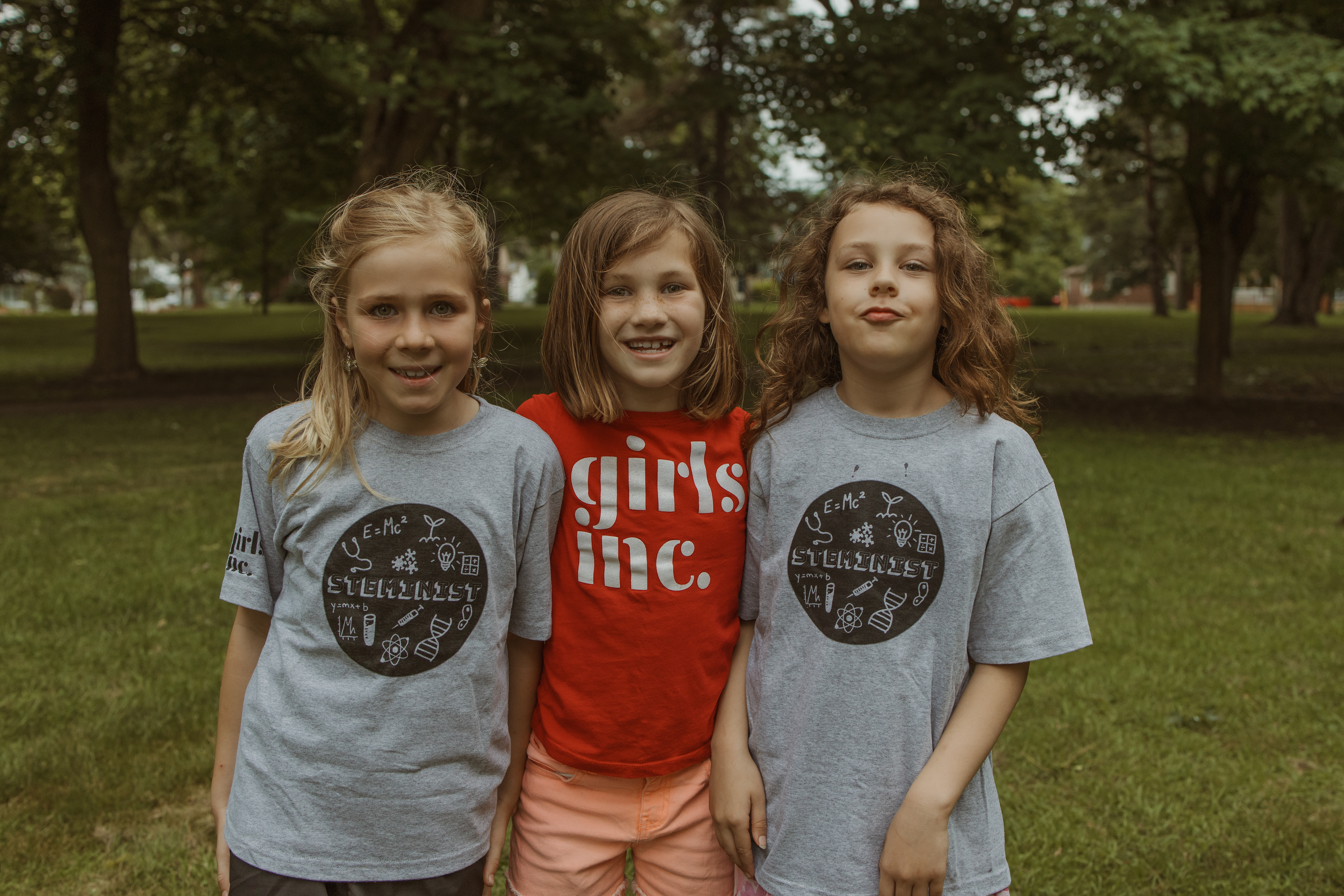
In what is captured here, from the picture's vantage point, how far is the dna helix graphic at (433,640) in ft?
5.70

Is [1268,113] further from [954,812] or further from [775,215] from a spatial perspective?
[775,215]

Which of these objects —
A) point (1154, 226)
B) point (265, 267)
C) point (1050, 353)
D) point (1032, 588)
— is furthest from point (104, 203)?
point (1154, 226)

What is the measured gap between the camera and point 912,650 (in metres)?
1.69

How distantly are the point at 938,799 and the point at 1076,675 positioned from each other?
10.3 ft

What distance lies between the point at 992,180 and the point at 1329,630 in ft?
22.9

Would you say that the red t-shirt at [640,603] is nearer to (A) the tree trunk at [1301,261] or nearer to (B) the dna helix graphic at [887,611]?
(B) the dna helix graphic at [887,611]

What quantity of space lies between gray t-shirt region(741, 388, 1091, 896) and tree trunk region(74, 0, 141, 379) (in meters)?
15.3

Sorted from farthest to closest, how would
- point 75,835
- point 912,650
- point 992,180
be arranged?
point 992,180
point 75,835
point 912,650

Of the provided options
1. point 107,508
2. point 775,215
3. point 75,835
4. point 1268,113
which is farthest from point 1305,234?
point 75,835

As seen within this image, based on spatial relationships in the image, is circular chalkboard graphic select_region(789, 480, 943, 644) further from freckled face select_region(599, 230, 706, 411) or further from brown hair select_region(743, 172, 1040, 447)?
freckled face select_region(599, 230, 706, 411)

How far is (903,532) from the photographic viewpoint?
1714 mm

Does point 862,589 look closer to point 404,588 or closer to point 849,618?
point 849,618

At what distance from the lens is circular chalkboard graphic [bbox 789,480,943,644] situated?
1699 millimetres

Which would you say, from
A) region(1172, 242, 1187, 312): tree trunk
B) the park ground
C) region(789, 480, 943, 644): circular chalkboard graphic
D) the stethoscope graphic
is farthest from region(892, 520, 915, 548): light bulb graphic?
region(1172, 242, 1187, 312): tree trunk
